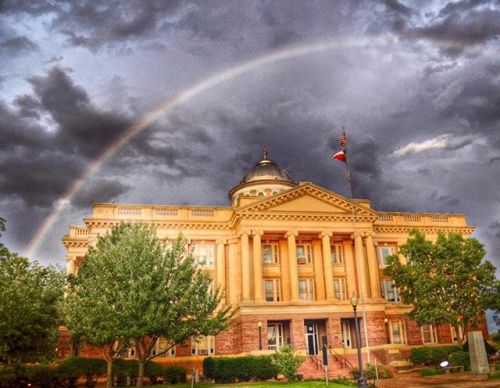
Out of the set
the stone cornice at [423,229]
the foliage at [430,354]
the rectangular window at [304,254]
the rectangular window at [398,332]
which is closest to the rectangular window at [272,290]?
the rectangular window at [304,254]

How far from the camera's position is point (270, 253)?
46688 mm

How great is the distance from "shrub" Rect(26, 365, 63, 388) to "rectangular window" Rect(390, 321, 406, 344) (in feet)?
97.5

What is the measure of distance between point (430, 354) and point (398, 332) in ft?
23.3

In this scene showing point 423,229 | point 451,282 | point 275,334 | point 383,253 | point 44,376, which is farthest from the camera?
point 423,229

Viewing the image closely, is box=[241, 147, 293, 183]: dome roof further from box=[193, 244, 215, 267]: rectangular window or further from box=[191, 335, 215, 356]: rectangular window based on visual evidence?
box=[191, 335, 215, 356]: rectangular window

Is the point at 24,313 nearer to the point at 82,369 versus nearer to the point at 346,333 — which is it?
the point at 82,369

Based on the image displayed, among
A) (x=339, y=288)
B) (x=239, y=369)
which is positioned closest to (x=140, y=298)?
(x=239, y=369)

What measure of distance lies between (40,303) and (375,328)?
2821 centimetres

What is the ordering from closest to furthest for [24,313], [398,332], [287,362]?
[24,313], [287,362], [398,332]

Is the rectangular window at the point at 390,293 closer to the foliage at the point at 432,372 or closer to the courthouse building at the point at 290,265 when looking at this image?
A: the courthouse building at the point at 290,265

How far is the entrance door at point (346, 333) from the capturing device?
44.1 m

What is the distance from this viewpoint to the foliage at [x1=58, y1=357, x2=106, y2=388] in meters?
32.1

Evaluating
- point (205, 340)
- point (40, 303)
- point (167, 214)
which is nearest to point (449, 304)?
point (205, 340)

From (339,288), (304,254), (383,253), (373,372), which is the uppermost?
(383,253)
